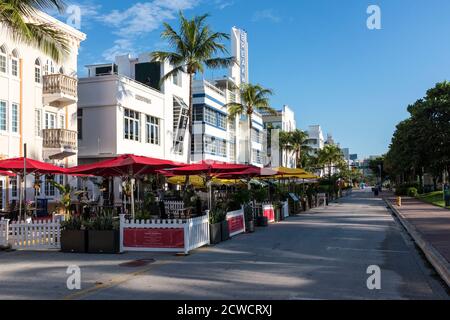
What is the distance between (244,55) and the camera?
5991 cm

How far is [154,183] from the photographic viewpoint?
31.6 metres

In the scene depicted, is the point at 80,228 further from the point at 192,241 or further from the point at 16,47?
the point at 16,47

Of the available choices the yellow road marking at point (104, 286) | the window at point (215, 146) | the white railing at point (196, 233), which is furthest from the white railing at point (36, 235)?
the window at point (215, 146)

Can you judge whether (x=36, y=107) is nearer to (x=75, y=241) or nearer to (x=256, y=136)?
(x=75, y=241)

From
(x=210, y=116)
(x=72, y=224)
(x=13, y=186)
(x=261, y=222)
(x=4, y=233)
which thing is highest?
(x=210, y=116)

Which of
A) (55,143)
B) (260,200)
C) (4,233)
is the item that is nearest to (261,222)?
(260,200)

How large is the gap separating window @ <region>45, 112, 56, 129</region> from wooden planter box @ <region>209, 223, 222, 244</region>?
46.2 ft

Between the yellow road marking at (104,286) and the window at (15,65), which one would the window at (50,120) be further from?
the yellow road marking at (104,286)

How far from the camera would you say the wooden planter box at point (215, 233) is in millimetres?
14430

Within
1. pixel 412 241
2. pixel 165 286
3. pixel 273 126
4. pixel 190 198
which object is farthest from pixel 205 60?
pixel 273 126

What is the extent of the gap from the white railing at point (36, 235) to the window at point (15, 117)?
1061cm

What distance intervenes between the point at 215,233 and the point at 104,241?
3.38 m

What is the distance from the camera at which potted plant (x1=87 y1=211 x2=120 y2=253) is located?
12609 mm

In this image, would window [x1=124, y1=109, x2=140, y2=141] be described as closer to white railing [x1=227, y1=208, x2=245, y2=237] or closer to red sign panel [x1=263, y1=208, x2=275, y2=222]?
red sign panel [x1=263, y1=208, x2=275, y2=222]
